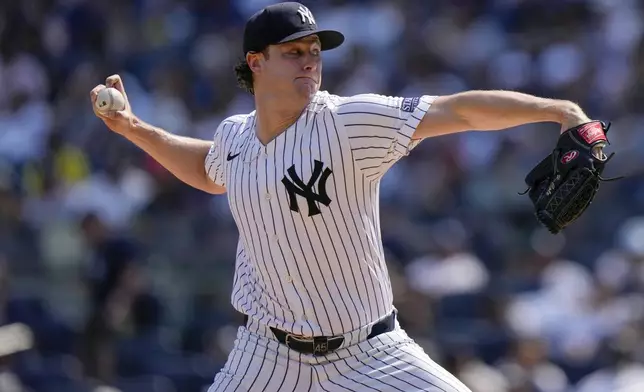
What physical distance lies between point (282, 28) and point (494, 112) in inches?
36.0

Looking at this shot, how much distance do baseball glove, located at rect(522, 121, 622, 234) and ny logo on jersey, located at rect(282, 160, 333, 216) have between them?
2.41ft

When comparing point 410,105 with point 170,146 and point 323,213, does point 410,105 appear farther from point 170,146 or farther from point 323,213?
point 170,146

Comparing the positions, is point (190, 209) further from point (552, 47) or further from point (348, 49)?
point (552, 47)

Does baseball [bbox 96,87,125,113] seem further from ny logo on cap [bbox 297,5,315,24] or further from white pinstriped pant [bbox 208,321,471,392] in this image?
white pinstriped pant [bbox 208,321,471,392]

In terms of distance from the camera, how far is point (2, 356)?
6.24 m

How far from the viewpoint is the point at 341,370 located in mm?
4145

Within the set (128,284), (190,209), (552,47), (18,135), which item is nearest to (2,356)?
(128,284)

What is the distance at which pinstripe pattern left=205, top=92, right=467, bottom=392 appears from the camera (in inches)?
161

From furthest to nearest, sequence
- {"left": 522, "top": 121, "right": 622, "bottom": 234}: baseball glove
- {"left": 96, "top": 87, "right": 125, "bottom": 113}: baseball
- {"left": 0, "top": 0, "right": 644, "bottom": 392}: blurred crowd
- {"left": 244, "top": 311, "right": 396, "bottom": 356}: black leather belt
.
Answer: {"left": 0, "top": 0, "right": 644, "bottom": 392}: blurred crowd → {"left": 96, "top": 87, "right": 125, "bottom": 113}: baseball → {"left": 244, "top": 311, "right": 396, "bottom": 356}: black leather belt → {"left": 522, "top": 121, "right": 622, "bottom": 234}: baseball glove

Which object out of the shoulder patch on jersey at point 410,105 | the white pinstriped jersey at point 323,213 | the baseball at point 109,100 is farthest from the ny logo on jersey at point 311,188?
the baseball at point 109,100

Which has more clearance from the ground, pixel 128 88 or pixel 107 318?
pixel 128 88

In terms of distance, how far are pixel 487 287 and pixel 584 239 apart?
1.01 meters

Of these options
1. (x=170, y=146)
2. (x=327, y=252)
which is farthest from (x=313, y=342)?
(x=170, y=146)

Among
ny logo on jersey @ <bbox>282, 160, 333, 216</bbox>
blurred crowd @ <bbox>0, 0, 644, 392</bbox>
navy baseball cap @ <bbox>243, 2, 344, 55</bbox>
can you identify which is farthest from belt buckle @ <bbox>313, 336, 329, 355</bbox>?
blurred crowd @ <bbox>0, 0, 644, 392</bbox>
